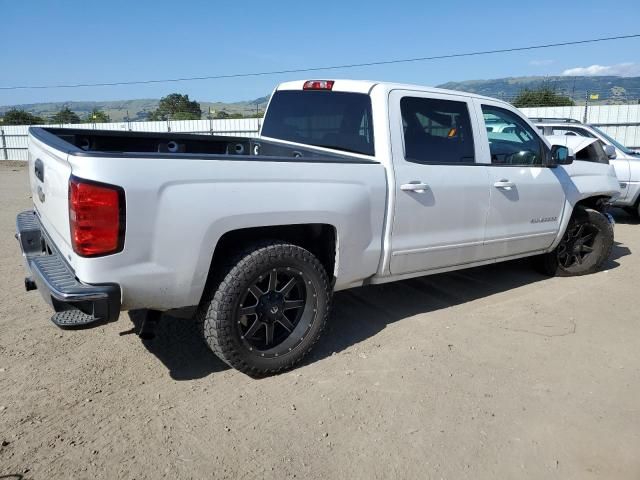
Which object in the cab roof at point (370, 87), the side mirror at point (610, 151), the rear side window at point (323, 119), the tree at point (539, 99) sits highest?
the tree at point (539, 99)

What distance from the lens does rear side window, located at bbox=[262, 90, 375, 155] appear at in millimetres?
3854

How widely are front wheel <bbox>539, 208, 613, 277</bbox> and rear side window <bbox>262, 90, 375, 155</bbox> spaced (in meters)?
2.77

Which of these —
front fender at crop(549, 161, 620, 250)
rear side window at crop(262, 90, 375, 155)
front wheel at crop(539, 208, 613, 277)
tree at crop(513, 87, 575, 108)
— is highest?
tree at crop(513, 87, 575, 108)

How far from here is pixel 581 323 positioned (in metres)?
4.34

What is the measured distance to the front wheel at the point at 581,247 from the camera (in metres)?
5.41

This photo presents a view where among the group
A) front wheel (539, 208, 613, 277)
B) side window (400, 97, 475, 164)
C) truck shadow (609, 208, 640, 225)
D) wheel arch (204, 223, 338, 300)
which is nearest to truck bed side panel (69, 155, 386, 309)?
wheel arch (204, 223, 338, 300)

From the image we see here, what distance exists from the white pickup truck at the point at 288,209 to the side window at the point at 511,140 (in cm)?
1

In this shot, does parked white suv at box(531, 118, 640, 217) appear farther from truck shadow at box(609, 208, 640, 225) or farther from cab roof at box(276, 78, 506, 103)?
cab roof at box(276, 78, 506, 103)

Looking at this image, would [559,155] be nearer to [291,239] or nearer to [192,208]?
[291,239]

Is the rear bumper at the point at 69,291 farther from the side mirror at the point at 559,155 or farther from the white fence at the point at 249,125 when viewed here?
the white fence at the point at 249,125

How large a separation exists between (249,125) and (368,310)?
18.5m

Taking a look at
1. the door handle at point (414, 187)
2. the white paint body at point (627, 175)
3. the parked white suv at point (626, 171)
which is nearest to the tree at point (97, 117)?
the parked white suv at point (626, 171)

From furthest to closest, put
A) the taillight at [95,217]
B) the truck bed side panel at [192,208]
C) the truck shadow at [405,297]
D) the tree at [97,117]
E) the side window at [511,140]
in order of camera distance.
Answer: the tree at [97,117] → the side window at [511,140] → the truck shadow at [405,297] → the truck bed side panel at [192,208] → the taillight at [95,217]

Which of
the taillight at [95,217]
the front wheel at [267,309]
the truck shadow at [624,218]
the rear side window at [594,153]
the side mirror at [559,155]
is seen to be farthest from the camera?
the truck shadow at [624,218]
